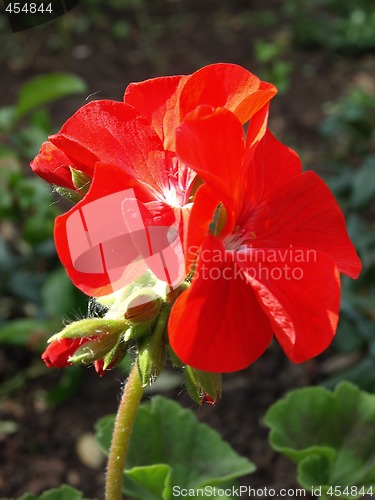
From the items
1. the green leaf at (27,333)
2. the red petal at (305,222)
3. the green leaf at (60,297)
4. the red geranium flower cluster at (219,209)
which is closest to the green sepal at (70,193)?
the red geranium flower cluster at (219,209)

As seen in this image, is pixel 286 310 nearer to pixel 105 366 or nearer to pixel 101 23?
pixel 105 366

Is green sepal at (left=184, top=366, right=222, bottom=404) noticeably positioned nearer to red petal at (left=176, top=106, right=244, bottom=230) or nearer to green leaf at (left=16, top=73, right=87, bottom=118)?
red petal at (left=176, top=106, right=244, bottom=230)

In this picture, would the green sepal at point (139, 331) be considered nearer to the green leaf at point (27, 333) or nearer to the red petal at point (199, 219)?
the red petal at point (199, 219)

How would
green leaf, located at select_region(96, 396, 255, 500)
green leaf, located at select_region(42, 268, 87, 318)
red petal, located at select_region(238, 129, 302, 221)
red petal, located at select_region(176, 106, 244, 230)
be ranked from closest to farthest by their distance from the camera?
red petal, located at select_region(176, 106, 244, 230) → red petal, located at select_region(238, 129, 302, 221) → green leaf, located at select_region(96, 396, 255, 500) → green leaf, located at select_region(42, 268, 87, 318)

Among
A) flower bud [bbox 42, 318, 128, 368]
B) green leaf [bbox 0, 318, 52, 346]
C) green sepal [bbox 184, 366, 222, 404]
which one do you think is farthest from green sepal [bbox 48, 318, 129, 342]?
green leaf [bbox 0, 318, 52, 346]
